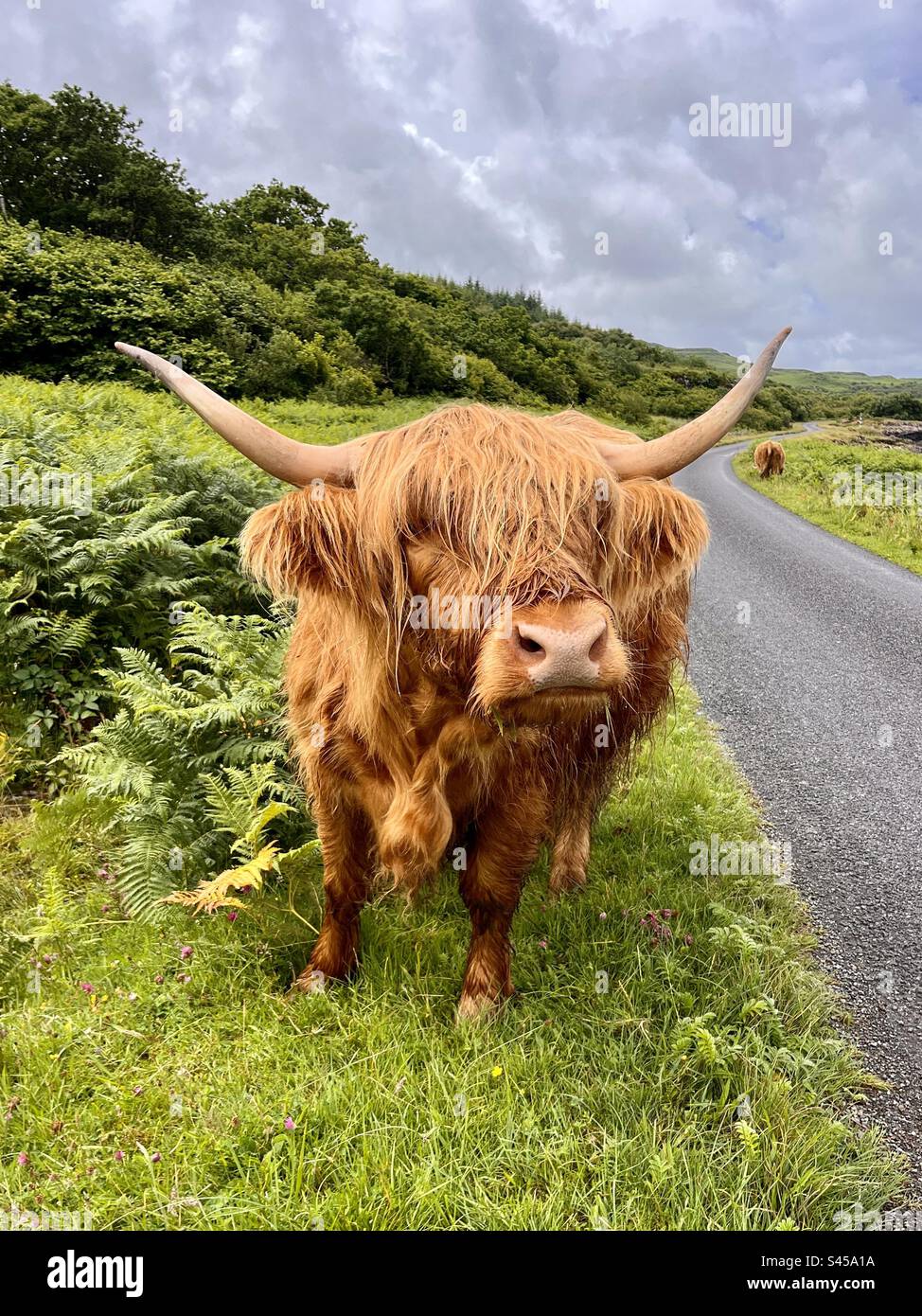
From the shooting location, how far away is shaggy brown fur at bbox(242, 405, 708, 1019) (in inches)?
63.4

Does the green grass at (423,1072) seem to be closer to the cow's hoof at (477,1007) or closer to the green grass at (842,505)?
the cow's hoof at (477,1007)

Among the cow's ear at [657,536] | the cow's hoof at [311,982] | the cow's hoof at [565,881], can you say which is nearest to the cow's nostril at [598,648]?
the cow's ear at [657,536]

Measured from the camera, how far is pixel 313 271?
26391 mm

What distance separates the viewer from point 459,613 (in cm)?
165

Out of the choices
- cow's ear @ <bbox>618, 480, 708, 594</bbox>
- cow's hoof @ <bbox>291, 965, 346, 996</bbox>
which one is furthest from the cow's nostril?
cow's hoof @ <bbox>291, 965, 346, 996</bbox>

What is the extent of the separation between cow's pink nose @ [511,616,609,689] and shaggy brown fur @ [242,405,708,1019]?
0.03 m

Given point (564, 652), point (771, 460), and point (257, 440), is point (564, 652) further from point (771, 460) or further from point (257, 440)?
point (771, 460)

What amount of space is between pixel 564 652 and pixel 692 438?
76 cm

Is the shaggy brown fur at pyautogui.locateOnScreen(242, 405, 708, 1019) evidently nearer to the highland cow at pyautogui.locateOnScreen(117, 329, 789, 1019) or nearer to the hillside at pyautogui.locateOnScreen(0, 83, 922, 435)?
the highland cow at pyautogui.locateOnScreen(117, 329, 789, 1019)

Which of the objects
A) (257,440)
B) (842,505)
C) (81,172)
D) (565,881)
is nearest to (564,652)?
(257,440)

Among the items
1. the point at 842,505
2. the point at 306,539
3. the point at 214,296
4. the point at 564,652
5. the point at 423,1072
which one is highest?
the point at 214,296
